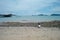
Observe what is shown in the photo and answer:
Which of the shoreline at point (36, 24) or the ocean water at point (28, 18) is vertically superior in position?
the ocean water at point (28, 18)

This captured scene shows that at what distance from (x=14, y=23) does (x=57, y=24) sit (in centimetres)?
71

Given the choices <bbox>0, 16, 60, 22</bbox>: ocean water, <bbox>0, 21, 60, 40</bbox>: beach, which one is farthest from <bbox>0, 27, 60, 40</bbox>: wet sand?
<bbox>0, 16, 60, 22</bbox>: ocean water

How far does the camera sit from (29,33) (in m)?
1.83

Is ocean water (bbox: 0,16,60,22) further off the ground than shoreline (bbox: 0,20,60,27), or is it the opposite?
ocean water (bbox: 0,16,60,22)

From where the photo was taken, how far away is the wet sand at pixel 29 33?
1821 mm

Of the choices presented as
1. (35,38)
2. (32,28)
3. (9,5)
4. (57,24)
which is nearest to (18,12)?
(9,5)

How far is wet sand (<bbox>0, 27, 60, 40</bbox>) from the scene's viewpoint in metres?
1.82

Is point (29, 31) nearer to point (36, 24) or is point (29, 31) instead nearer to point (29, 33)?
point (29, 33)

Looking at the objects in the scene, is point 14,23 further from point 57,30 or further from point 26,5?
point 57,30

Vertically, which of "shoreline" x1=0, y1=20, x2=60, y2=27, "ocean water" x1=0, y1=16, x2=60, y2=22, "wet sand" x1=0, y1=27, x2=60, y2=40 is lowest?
"wet sand" x1=0, y1=27, x2=60, y2=40

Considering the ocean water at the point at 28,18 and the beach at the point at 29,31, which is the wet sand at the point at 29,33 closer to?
the beach at the point at 29,31

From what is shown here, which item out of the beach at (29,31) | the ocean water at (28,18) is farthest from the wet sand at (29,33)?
the ocean water at (28,18)

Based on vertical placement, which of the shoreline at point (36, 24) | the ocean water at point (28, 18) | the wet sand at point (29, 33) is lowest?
the wet sand at point (29, 33)

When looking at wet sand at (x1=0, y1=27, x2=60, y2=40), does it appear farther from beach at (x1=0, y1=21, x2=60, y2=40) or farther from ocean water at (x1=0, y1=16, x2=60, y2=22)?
ocean water at (x1=0, y1=16, x2=60, y2=22)
